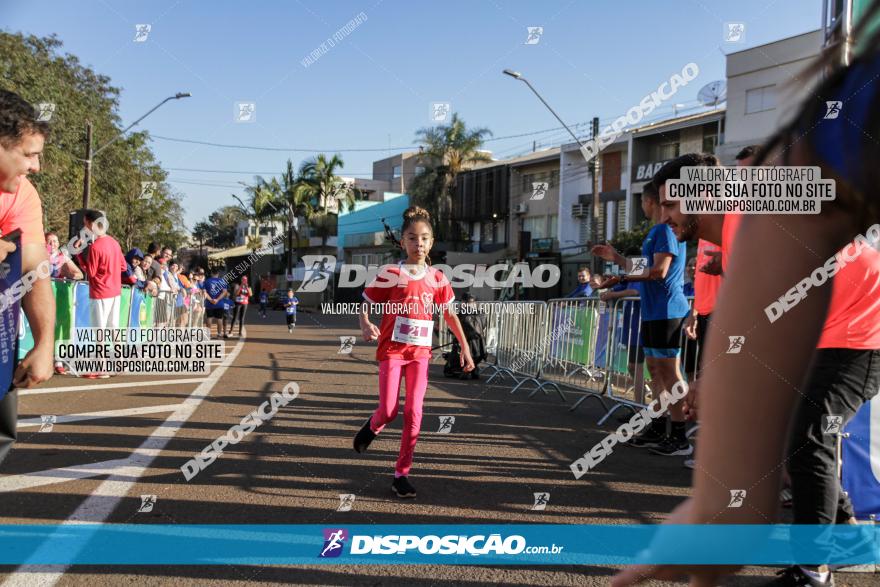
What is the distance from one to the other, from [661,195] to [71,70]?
3503cm

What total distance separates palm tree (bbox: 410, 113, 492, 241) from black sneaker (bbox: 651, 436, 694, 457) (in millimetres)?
42033

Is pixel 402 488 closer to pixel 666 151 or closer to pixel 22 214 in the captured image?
pixel 22 214

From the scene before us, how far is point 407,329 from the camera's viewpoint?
4773 mm

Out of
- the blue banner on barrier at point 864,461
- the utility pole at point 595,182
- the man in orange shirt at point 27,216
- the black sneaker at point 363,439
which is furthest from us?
the utility pole at point 595,182

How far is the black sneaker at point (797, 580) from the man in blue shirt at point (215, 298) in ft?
55.8

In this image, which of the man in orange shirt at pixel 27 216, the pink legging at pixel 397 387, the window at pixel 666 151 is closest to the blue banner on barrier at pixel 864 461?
the pink legging at pixel 397 387

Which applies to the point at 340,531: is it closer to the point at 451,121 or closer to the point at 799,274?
the point at 799,274

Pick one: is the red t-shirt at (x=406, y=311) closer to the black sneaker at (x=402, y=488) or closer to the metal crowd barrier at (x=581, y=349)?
the black sneaker at (x=402, y=488)

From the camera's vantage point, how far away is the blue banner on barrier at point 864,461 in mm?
3840

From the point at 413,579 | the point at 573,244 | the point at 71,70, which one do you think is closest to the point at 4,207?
the point at 413,579

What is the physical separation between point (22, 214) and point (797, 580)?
3732 mm

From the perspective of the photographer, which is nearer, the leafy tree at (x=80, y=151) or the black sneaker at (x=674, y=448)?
the black sneaker at (x=674, y=448)

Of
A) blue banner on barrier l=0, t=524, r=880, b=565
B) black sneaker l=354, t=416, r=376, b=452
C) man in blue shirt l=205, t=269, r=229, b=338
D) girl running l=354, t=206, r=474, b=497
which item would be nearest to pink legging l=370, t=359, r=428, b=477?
girl running l=354, t=206, r=474, b=497

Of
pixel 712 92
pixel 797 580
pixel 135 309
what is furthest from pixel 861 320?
pixel 135 309
